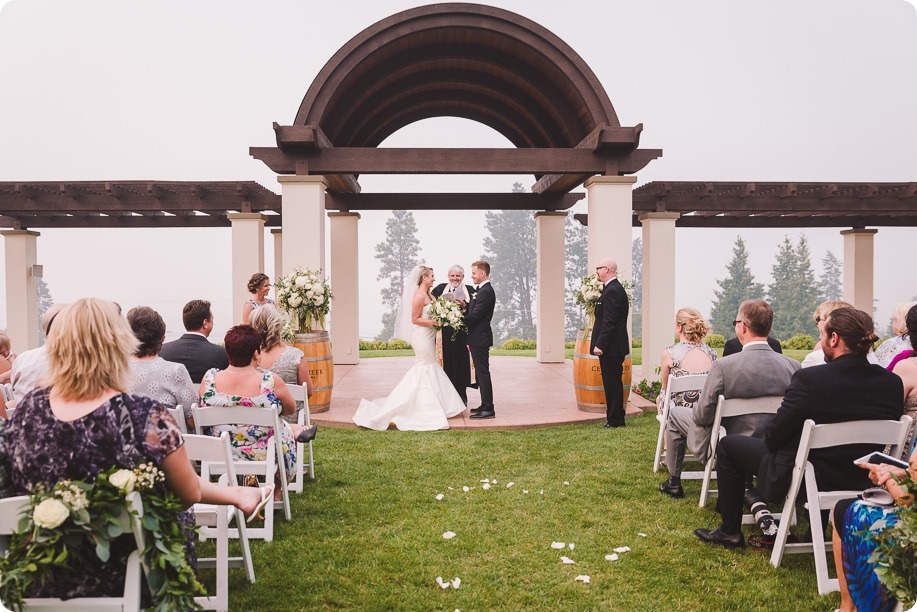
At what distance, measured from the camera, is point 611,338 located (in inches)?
273

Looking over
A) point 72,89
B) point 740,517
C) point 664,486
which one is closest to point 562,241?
point 664,486

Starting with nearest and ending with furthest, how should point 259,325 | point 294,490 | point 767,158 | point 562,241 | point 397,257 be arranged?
point 294,490 < point 259,325 < point 562,241 < point 397,257 < point 767,158

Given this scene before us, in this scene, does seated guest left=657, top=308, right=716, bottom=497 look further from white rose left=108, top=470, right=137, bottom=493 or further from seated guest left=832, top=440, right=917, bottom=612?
white rose left=108, top=470, right=137, bottom=493

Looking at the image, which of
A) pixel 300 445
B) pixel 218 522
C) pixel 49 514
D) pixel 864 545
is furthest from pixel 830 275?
pixel 49 514

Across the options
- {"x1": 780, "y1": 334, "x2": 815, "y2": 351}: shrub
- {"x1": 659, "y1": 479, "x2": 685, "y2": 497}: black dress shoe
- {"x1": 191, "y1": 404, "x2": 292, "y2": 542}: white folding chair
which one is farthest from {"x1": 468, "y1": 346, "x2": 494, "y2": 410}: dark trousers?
{"x1": 780, "y1": 334, "x2": 815, "y2": 351}: shrub

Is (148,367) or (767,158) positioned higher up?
(767,158)

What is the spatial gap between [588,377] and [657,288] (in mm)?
4467

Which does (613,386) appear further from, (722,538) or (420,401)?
(722,538)

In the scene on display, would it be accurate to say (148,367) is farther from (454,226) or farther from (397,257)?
(454,226)

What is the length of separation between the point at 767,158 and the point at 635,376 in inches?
3310

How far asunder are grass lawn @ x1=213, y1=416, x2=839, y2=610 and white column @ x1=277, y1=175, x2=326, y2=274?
3743mm

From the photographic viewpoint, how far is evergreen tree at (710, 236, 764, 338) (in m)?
49.5

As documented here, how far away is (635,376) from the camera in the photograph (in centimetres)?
1220

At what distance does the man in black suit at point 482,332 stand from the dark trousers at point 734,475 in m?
3.95
